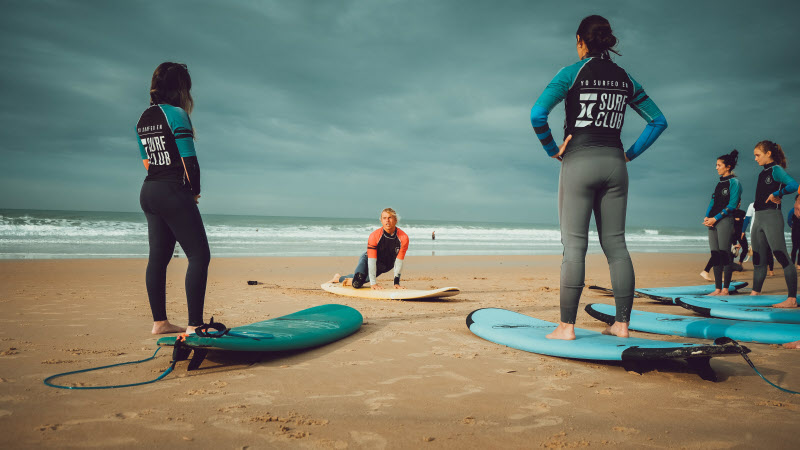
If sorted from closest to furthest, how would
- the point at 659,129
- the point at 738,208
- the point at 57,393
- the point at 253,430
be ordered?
the point at 253,430 → the point at 57,393 → the point at 659,129 → the point at 738,208

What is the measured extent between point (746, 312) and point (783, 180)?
1713mm

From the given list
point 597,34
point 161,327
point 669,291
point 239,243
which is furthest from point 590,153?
point 239,243

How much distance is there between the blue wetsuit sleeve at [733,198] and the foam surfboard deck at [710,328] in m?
2.38

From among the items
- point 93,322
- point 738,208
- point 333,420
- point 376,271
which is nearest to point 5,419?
point 333,420

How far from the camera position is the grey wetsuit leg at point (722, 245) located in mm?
6016

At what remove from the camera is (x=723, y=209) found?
601 cm

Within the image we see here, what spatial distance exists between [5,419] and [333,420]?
1377mm

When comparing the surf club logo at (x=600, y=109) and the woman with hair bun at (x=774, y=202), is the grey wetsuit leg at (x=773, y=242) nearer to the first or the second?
the woman with hair bun at (x=774, y=202)

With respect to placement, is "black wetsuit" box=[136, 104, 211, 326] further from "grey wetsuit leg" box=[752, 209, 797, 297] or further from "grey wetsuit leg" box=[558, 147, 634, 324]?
"grey wetsuit leg" box=[752, 209, 797, 297]

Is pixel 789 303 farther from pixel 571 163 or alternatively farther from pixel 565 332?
Answer: pixel 571 163

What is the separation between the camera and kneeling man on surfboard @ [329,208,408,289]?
21.5 ft

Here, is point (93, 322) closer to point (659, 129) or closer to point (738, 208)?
point (659, 129)

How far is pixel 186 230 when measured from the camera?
313cm

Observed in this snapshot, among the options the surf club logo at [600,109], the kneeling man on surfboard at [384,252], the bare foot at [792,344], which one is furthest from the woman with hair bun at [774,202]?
the kneeling man on surfboard at [384,252]
